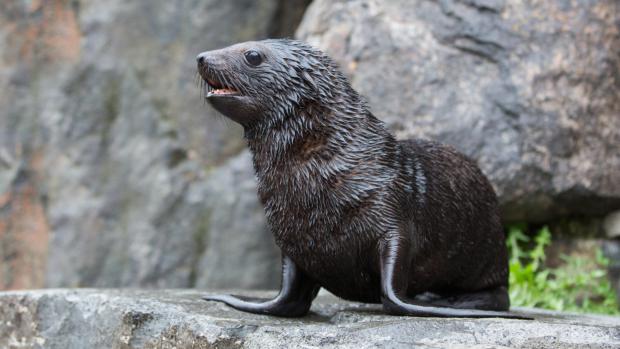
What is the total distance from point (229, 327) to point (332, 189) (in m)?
0.68

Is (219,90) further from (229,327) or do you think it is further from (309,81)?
(229,327)

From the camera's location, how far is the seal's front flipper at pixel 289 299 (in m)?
3.57

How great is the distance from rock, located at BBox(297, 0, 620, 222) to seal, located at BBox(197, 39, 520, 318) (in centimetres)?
197

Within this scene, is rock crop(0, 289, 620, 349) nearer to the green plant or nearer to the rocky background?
the green plant

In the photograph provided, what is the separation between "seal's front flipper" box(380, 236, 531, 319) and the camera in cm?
320

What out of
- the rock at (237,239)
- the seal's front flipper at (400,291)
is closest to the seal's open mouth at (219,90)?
the seal's front flipper at (400,291)

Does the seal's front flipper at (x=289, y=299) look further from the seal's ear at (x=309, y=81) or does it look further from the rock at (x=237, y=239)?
the rock at (x=237, y=239)

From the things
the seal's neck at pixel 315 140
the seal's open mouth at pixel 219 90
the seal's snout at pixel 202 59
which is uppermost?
the seal's snout at pixel 202 59

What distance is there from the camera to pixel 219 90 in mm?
3486

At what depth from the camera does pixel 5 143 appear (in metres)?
7.29

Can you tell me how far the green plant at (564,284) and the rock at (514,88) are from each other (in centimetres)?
32

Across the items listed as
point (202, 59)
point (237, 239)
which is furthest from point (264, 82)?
point (237, 239)

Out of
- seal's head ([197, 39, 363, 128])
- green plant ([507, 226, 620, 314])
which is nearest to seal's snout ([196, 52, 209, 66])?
seal's head ([197, 39, 363, 128])

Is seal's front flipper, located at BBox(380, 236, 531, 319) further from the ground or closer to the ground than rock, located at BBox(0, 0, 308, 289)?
closer to the ground
